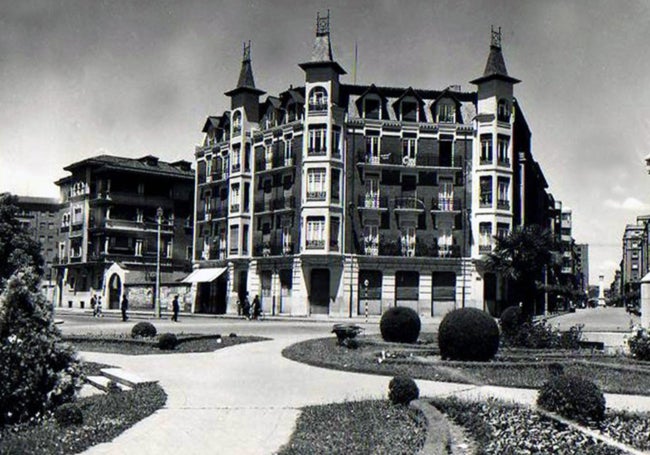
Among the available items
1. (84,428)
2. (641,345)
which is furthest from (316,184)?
(84,428)

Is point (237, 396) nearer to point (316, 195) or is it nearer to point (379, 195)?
point (316, 195)

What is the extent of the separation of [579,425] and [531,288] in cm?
2394

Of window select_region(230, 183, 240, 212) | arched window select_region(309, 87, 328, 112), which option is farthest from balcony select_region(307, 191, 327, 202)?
window select_region(230, 183, 240, 212)

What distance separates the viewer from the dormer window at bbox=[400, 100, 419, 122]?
58312mm

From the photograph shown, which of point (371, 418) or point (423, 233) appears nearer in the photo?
point (371, 418)

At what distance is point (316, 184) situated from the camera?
5534 cm

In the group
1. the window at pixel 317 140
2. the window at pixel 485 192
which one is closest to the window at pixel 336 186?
the window at pixel 317 140

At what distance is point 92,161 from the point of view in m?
76.1

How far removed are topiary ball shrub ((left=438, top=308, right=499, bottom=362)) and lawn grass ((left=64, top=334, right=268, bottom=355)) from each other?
815cm

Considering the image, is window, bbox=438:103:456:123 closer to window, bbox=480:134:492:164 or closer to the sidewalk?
window, bbox=480:134:492:164

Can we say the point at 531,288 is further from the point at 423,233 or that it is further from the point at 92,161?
the point at 92,161

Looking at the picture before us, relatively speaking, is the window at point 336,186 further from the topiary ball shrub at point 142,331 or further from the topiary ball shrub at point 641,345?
the topiary ball shrub at point 641,345

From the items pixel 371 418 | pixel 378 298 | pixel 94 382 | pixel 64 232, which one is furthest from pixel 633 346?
pixel 64 232

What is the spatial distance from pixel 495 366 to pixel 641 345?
544cm
